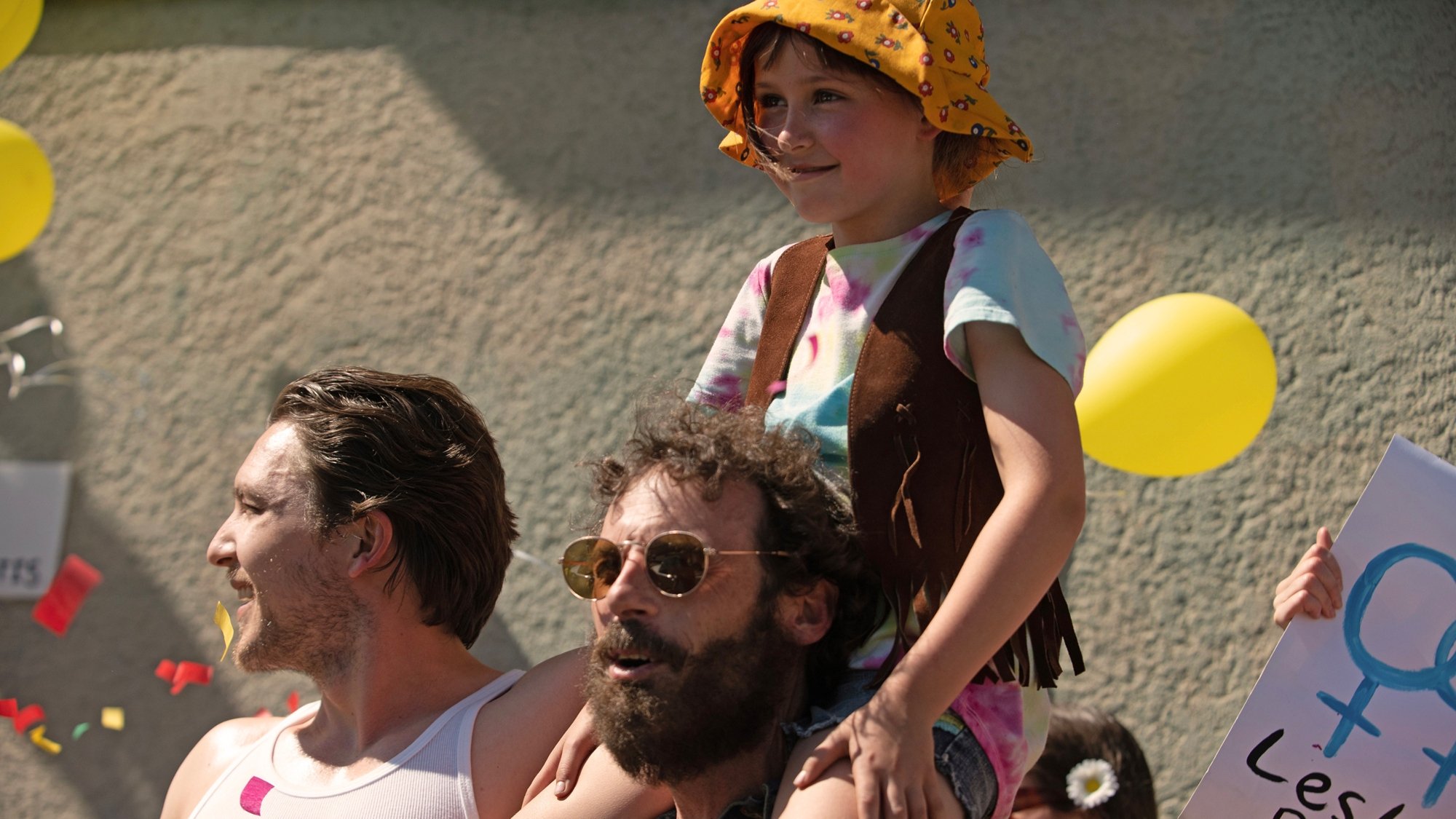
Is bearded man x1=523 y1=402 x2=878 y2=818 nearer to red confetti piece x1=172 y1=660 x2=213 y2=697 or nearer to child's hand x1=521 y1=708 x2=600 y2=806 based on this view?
child's hand x1=521 y1=708 x2=600 y2=806

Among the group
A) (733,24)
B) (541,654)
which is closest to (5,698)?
(541,654)

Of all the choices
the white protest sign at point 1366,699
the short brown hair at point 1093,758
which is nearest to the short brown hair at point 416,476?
the short brown hair at point 1093,758

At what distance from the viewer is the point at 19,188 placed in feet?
12.1

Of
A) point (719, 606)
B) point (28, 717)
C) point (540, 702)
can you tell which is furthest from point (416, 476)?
point (28, 717)

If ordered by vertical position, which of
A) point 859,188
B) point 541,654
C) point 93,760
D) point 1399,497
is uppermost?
point 859,188

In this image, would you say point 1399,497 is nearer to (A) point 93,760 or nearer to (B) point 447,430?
(B) point 447,430

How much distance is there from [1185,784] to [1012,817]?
3.89 feet

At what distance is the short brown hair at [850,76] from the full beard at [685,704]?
675mm

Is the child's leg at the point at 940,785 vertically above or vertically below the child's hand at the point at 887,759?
below

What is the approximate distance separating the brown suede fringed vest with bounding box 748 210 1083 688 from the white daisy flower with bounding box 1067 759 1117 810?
967 millimetres

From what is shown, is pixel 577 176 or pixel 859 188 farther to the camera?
pixel 577 176

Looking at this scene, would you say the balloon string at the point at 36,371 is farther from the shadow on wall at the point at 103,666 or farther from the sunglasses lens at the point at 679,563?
the sunglasses lens at the point at 679,563

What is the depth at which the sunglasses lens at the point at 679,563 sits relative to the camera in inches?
69.4

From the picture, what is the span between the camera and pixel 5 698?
4.64 metres
